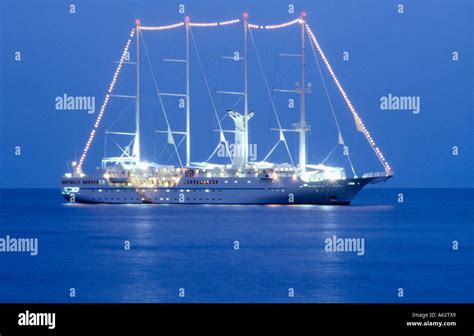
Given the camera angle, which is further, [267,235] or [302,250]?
[267,235]

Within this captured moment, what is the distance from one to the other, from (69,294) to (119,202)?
172 ft

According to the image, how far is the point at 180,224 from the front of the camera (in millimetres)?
65938

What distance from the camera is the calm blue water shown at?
35.9m

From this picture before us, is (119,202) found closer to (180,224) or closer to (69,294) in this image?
(180,224)

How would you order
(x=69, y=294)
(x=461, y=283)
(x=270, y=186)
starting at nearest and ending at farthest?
(x=69, y=294) < (x=461, y=283) < (x=270, y=186)

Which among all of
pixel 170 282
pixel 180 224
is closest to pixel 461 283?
pixel 170 282

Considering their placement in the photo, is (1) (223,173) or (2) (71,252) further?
(1) (223,173)

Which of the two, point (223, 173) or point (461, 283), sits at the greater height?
point (223, 173)

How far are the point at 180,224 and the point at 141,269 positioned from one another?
2401 centimetres

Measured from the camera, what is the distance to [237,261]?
45.1 m

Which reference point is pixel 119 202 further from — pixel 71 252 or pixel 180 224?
pixel 71 252

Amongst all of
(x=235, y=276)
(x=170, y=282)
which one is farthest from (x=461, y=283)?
(x=170, y=282)

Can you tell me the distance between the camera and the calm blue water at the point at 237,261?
118 feet
